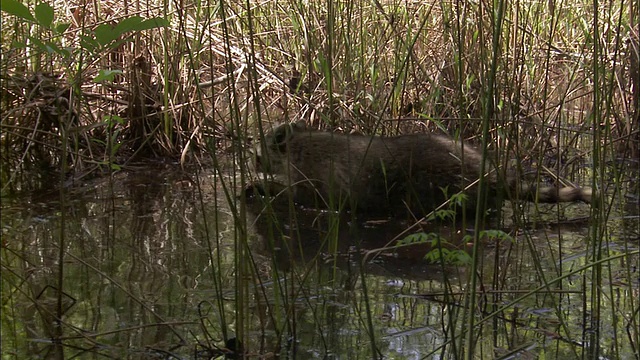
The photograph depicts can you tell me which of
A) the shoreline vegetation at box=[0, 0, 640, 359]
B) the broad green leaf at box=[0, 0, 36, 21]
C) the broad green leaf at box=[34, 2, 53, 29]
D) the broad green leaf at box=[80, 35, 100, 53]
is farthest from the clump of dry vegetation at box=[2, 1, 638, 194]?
the broad green leaf at box=[0, 0, 36, 21]

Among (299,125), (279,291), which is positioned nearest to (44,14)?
(279,291)

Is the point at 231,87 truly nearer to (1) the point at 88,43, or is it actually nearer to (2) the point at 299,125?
(2) the point at 299,125

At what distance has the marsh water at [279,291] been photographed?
8.39 feet

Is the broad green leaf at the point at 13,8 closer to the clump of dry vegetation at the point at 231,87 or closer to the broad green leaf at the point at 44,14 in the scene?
the broad green leaf at the point at 44,14

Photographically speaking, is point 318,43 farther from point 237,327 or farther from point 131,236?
point 237,327

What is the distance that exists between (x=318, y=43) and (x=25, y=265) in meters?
2.89

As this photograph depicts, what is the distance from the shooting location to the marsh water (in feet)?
8.39

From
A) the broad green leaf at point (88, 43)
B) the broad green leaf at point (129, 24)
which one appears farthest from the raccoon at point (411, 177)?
the broad green leaf at point (129, 24)

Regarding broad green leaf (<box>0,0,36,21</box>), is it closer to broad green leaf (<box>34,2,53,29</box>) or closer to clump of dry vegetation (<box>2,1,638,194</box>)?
broad green leaf (<box>34,2,53,29</box>)

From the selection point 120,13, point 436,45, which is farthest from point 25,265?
point 436,45

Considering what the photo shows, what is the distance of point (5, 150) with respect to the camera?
15.5ft

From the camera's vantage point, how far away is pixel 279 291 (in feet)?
9.90

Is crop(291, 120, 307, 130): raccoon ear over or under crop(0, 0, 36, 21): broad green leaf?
under

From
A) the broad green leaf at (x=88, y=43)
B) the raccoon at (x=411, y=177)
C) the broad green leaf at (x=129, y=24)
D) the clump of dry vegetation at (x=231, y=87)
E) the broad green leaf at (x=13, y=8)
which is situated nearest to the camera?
the broad green leaf at (x=13, y=8)
